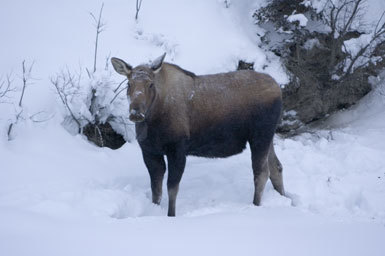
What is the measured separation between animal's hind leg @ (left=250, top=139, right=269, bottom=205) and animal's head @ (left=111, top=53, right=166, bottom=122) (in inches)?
63.9

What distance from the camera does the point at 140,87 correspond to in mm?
4176

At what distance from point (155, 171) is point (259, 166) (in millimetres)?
1401

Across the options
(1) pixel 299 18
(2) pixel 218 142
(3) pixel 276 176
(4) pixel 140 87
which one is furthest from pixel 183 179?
(1) pixel 299 18

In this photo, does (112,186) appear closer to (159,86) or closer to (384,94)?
(159,86)

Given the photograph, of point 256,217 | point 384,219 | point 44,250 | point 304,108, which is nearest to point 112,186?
point 256,217

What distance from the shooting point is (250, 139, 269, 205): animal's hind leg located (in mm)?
5035

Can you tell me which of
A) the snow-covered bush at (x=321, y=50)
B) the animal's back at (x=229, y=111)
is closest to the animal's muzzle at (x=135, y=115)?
the animal's back at (x=229, y=111)

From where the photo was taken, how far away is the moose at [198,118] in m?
4.45

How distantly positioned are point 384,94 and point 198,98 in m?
6.13

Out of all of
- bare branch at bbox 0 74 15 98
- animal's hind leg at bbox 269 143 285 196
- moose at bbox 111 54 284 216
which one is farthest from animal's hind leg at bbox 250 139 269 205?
bare branch at bbox 0 74 15 98

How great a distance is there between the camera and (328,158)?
6.52 meters

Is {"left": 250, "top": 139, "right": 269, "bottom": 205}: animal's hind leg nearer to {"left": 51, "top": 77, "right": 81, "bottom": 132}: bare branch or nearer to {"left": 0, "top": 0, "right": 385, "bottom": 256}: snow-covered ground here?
{"left": 0, "top": 0, "right": 385, "bottom": 256}: snow-covered ground

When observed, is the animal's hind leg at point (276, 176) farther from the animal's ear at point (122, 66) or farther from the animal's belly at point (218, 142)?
the animal's ear at point (122, 66)

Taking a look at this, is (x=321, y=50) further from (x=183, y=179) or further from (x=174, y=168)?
(x=174, y=168)
